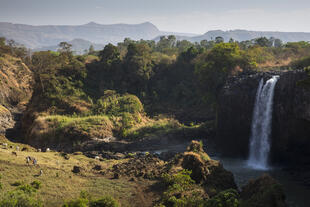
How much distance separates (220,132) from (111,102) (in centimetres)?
1847

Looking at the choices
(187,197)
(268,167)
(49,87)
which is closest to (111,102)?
(49,87)

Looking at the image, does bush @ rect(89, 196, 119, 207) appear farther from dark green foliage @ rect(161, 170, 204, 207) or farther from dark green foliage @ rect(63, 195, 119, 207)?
dark green foliage @ rect(161, 170, 204, 207)

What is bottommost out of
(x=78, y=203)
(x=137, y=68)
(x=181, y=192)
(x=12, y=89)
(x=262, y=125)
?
(x=181, y=192)

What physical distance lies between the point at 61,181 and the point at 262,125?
74.4ft

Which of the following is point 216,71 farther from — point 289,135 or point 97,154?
point 97,154

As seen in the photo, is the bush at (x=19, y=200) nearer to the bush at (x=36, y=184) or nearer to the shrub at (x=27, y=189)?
the shrub at (x=27, y=189)

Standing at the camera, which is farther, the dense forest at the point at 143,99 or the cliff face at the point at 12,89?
the cliff face at the point at 12,89

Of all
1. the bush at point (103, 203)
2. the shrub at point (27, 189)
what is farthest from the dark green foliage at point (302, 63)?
the shrub at point (27, 189)

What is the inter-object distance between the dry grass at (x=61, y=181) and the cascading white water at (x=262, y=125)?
15112 millimetres

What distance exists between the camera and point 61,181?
75.5 ft

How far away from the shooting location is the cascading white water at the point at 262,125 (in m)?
33.0

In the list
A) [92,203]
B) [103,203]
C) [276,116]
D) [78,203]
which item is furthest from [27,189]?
[276,116]

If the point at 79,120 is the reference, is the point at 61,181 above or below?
below

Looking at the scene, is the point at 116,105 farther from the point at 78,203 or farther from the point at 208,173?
the point at 78,203
